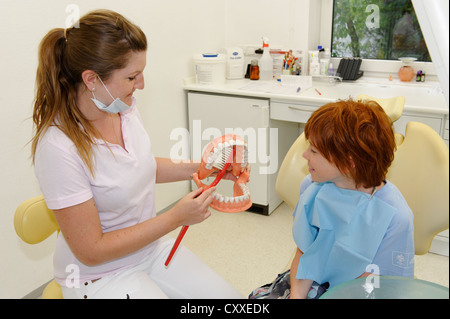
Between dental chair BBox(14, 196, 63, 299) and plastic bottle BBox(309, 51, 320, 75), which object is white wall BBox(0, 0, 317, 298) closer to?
plastic bottle BBox(309, 51, 320, 75)

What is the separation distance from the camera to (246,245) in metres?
2.45

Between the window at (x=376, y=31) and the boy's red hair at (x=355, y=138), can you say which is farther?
the window at (x=376, y=31)

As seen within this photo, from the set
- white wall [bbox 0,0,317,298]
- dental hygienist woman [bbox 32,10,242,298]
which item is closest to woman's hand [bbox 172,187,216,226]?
dental hygienist woman [bbox 32,10,242,298]

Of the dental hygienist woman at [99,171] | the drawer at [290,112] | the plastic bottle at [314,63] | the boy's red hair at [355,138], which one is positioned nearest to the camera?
the boy's red hair at [355,138]

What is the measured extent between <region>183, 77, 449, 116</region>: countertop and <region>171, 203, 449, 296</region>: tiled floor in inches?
29.8

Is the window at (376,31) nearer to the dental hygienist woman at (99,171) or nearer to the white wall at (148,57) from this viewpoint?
the white wall at (148,57)

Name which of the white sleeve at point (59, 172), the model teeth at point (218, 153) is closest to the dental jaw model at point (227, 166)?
the model teeth at point (218, 153)

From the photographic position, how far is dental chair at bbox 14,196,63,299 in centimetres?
117

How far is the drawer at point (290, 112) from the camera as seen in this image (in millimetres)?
2424

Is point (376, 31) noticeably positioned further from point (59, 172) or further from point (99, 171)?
point (59, 172)

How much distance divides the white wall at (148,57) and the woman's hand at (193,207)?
2.54ft

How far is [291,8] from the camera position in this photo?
283 cm

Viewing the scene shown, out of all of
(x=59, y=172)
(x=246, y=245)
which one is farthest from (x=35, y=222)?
(x=246, y=245)
